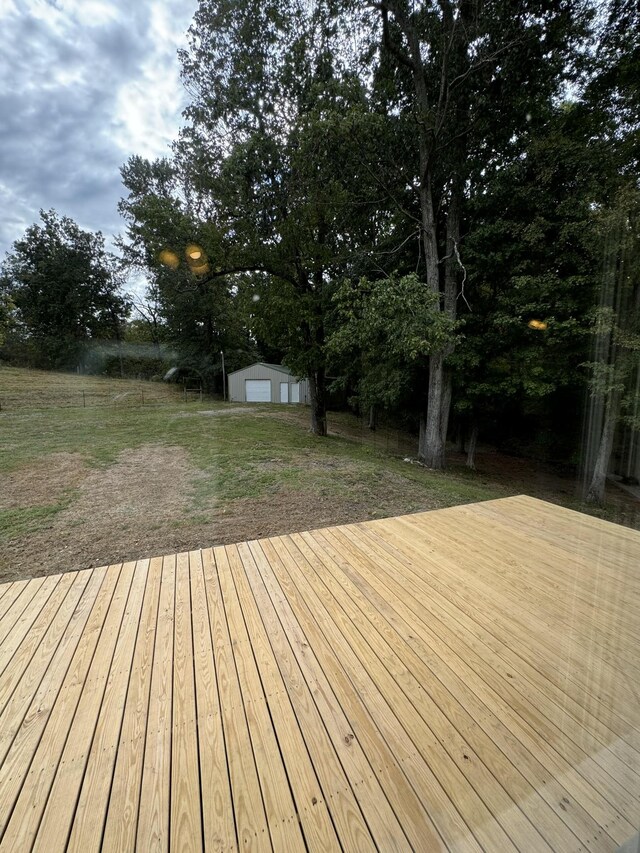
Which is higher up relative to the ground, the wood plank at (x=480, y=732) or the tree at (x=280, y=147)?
the tree at (x=280, y=147)

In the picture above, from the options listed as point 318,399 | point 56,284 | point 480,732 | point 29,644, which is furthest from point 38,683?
point 56,284

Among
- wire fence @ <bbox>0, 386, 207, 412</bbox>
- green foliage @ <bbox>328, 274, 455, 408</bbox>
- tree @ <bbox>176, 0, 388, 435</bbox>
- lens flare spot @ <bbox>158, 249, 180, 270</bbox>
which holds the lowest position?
wire fence @ <bbox>0, 386, 207, 412</bbox>

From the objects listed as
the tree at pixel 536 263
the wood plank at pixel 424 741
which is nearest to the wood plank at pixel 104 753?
the wood plank at pixel 424 741

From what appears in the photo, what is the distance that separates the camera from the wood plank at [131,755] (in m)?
0.90

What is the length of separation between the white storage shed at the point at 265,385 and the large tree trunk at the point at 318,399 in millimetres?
9217

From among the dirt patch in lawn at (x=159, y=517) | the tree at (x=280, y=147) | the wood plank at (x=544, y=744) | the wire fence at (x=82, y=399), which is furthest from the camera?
the wire fence at (x=82, y=399)

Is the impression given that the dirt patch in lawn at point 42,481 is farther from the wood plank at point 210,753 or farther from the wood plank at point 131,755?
the wood plank at point 210,753

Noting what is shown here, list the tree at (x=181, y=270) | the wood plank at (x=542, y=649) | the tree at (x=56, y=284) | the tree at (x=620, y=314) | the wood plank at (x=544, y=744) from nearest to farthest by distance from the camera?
the wood plank at (x=544, y=744) → the wood plank at (x=542, y=649) → the tree at (x=620, y=314) → the tree at (x=181, y=270) → the tree at (x=56, y=284)

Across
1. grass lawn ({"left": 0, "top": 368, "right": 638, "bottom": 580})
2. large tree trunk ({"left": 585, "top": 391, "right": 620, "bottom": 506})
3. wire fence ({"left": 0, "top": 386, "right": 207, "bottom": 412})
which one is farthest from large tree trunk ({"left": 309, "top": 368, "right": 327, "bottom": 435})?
wire fence ({"left": 0, "top": 386, "right": 207, "bottom": 412})

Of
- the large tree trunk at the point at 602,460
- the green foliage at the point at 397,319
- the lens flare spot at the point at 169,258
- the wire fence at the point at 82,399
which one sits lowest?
the large tree trunk at the point at 602,460

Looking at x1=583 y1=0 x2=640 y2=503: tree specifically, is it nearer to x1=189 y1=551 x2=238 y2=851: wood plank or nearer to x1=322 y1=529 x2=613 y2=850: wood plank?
x1=322 y1=529 x2=613 y2=850: wood plank

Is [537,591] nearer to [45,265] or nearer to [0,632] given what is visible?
[0,632]

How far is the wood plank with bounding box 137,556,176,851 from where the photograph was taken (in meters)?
0.90

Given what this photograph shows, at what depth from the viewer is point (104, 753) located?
1.10 m
